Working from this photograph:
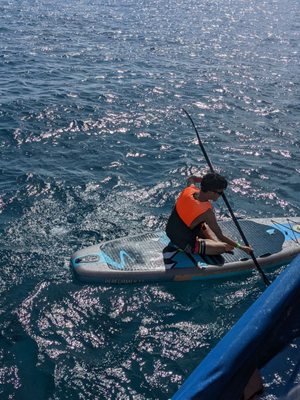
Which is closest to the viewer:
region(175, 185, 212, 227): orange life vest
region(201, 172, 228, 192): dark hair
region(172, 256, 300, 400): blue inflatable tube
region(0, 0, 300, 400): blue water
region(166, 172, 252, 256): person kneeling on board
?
region(172, 256, 300, 400): blue inflatable tube

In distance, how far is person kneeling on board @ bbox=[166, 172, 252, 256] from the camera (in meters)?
7.39

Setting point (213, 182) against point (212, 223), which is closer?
point (213, 182)

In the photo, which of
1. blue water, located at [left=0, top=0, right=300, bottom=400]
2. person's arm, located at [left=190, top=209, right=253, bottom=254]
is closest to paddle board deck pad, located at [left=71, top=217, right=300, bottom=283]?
blue water, located at [left=0, top=0, right=300, bottom=400]

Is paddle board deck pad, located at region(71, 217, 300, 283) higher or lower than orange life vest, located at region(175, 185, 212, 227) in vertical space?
lower

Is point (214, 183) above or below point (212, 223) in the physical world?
above

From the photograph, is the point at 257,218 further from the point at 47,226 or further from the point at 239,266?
the point at 47,226

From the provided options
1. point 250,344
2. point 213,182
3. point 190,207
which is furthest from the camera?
point 190,207

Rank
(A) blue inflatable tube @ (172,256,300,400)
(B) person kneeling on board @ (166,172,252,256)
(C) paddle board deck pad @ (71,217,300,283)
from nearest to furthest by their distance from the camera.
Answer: (A) blue inflatable tube @ (172,256,300,400)
(B) person kneeling on board @ (166,172,252,256)
(C) paddle board deck pad @ (71,217,300,283)

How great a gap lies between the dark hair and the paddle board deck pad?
4.98 ft

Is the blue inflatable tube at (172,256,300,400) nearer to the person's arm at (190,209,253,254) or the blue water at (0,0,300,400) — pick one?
the blue water at (0,0,300,400)

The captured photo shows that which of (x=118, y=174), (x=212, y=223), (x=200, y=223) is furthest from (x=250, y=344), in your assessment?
(x=118, y=174)

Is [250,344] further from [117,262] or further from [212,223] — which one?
[117,262]

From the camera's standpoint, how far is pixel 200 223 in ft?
25.5

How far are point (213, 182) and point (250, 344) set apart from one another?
424cm
